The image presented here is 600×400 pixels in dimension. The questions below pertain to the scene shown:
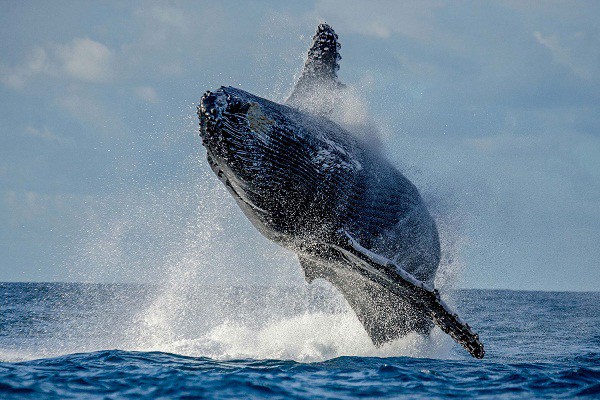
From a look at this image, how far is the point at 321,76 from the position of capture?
9.96 metres

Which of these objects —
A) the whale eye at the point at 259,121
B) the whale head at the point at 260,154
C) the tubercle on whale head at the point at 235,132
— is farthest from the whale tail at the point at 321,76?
the tubercle on whale head at the point at 235,132

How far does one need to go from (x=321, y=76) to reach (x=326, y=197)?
108 inches

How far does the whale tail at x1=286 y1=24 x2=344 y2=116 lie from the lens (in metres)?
9.38

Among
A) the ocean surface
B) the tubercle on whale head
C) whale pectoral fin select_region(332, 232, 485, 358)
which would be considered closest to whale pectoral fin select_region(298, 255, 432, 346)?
the ocean surface

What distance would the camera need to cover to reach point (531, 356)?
40.1 ft

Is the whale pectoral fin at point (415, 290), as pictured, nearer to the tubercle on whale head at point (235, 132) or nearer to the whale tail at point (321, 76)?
the tubercle on whale head at point (235, 132)

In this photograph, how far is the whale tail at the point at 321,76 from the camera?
938 cm

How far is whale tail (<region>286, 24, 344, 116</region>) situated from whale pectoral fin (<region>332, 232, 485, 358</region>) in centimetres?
238

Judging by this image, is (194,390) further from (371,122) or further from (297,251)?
(371,122)

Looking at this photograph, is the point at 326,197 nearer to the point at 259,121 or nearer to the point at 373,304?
the point at 259,121

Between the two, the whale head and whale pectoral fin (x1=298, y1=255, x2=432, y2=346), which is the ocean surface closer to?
whale pectoral fin (x1=298, y1=255, x2=432, y2=346)

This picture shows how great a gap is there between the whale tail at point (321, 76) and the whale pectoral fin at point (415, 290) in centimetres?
238

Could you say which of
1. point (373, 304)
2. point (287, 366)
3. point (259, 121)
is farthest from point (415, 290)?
point (259, 121)

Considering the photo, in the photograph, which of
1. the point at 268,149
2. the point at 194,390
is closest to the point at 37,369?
the point at 194,390
